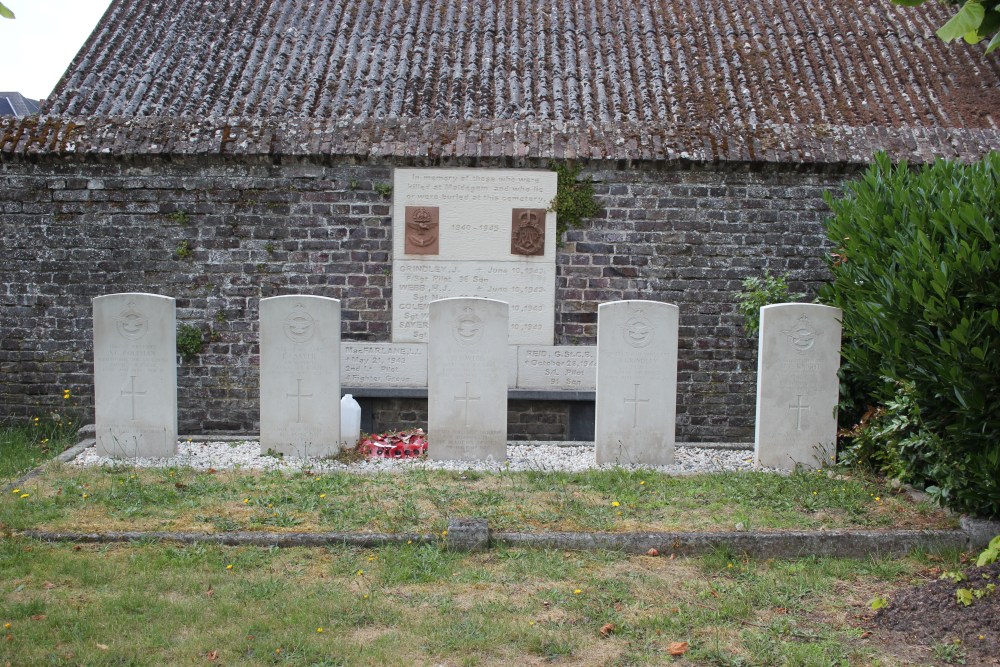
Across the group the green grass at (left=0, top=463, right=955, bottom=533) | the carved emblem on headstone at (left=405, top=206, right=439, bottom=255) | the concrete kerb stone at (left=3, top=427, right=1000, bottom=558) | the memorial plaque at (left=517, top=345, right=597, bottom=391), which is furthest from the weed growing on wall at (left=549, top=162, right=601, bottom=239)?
the concrete kerb stone at (left=3, top=427, right=1000, bottom=558)

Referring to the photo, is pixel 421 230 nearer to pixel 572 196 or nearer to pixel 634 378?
pixel 572 196

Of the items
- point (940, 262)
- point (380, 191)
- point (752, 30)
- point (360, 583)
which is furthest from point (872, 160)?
point (360, 583)

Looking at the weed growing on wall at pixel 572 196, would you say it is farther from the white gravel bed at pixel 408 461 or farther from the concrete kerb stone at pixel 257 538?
the concrete kerb stone at pixel 257 538

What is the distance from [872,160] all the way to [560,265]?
332cm

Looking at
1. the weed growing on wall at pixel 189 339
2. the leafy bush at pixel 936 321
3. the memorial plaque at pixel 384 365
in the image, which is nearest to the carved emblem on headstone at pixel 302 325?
the memorial plaque at pixel 384 365

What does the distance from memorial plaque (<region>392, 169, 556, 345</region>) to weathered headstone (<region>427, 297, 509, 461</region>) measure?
5.81 feet

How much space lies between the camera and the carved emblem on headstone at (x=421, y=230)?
925 cm

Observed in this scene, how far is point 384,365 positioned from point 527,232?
2063mm

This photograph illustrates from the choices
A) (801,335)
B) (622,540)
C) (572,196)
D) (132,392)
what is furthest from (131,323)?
(801,335)

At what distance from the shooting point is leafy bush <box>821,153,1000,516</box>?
5.39 m

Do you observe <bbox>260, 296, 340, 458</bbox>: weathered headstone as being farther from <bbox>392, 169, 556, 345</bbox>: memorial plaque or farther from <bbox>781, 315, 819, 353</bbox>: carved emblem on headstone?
<bbox>781, 315, 819, 353</bbox>: carved emblem on headstone

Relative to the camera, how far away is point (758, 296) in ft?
29.0

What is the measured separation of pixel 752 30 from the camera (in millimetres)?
10906

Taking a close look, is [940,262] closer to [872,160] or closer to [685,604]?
[685,604]
